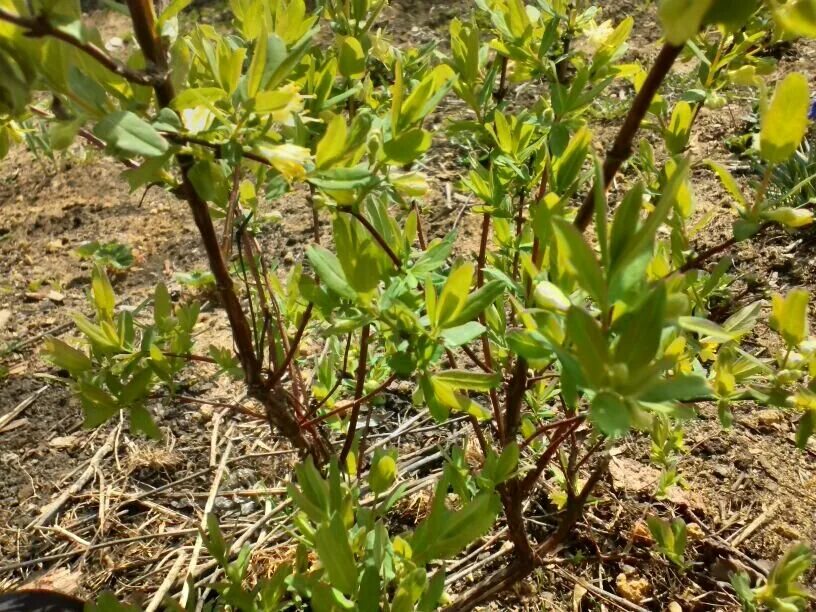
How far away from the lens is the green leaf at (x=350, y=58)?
99cm

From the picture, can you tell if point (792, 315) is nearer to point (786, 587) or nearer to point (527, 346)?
point (527, 346)

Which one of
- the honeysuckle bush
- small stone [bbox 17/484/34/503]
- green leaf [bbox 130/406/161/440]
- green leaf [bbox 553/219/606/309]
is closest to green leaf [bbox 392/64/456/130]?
the honeysuckle bush

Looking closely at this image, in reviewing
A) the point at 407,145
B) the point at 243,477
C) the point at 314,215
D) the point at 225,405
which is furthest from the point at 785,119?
the point at 243,477

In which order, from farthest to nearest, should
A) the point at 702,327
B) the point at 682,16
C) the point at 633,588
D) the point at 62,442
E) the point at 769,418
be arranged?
the point at 62,442, the point at 769,418, the point at 633,588, the point at 702,327, the point at 682,16

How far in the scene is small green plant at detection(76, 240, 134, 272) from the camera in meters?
2.53

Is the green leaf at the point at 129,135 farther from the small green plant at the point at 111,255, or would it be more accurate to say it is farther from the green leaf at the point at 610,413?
the small green plant at the point at 111,255

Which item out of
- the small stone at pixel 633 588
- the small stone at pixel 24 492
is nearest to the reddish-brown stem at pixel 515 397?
the small stone at pixel 633 588

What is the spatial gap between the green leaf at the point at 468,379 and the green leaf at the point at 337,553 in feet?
0.65

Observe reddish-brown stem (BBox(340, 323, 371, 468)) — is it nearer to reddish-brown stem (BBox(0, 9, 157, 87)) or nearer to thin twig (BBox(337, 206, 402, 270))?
thin twig (BBox(337, 206, 402, 270))

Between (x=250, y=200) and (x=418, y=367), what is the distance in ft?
1.72

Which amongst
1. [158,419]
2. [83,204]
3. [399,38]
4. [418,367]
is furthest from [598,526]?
[399,38]

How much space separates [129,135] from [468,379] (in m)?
0.44

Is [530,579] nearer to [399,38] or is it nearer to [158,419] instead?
[158,419]

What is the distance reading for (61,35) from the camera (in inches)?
23.4
